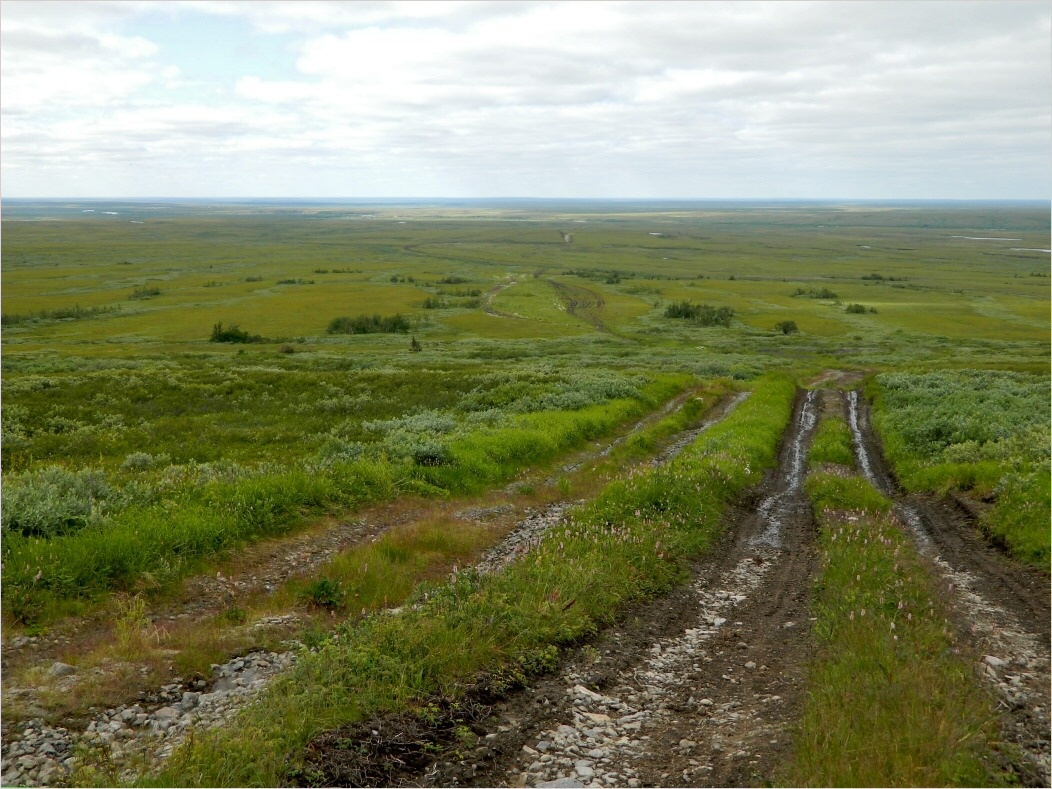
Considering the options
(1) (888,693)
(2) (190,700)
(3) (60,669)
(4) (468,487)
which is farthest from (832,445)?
(3) (60,669)

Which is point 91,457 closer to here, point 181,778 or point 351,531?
point 351,531

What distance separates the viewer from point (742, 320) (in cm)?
9169

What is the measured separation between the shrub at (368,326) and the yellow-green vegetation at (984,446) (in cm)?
5518

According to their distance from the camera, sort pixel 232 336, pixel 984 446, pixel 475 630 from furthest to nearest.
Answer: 1. pixel 232 336
2. pixel 984 446
3. pixel 475 630

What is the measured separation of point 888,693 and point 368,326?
7934 centimetres

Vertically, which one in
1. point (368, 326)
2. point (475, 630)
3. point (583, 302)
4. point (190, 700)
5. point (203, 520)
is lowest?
point (368, 326)

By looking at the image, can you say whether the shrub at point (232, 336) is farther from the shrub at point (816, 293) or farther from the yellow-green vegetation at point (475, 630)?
the shrub at point (816, 293)

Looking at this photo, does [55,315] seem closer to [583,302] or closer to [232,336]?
[232,336]

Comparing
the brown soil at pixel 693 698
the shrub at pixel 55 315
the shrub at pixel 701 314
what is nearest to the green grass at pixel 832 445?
the brown soil at pixel 693 698

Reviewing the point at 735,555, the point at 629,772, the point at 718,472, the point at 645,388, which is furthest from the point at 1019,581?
the point at 645,388

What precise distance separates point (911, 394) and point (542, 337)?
43.4 meters

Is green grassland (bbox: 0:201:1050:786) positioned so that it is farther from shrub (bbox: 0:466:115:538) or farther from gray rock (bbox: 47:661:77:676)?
gray rock (bbox: 47:661:77:676)

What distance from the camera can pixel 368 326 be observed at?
82.8 metres

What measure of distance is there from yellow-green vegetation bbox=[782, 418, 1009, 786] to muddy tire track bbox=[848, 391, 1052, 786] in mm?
325
